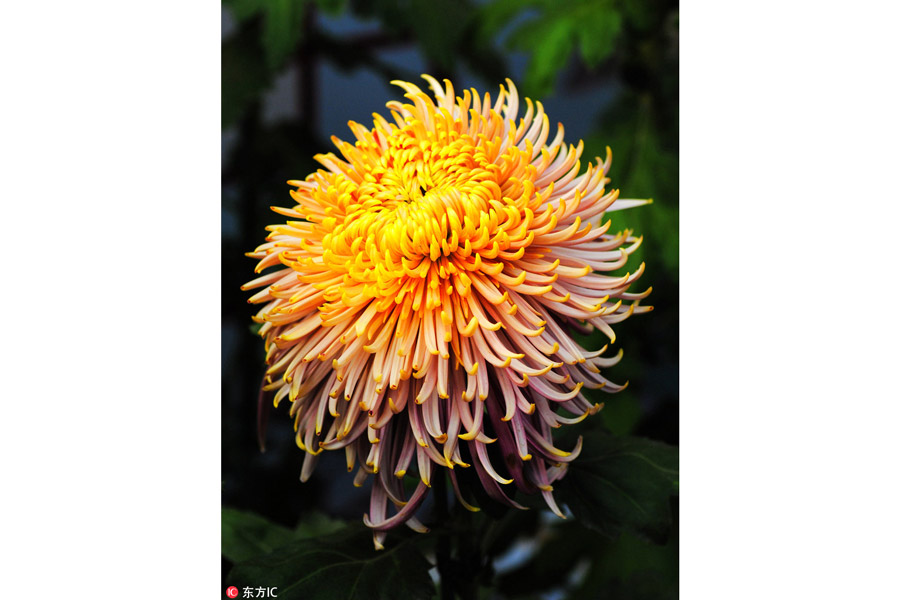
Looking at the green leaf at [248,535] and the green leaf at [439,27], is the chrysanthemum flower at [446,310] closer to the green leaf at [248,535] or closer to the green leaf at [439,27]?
the green leaf at [248,535]

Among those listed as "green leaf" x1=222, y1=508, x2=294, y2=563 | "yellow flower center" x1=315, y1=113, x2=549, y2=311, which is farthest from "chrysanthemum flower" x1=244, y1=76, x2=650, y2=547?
"green leaf" x1=222, y1=508, x2=294, y2=563

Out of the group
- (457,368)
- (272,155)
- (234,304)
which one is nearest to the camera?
(457,368)

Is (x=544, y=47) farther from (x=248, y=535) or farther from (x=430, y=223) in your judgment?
(x=248, y=535)

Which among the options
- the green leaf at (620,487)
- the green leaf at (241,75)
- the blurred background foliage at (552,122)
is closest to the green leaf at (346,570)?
the blurred background foliage at (552,122)

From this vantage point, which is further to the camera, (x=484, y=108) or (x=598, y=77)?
(x=598, y=77)

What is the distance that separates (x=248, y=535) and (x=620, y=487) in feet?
1.12

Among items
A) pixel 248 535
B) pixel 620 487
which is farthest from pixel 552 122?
pixel 248 535

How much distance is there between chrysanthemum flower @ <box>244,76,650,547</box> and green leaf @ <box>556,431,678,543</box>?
3 centimetres

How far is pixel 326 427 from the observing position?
0.55 metres

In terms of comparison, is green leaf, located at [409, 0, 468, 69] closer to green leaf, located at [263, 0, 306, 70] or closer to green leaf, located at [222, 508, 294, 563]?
green leaf, located at [263, 0, 306, 70]

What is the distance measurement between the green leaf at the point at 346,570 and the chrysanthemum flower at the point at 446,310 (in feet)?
0.10
